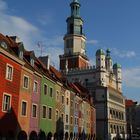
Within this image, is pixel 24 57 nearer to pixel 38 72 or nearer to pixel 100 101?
pixel 38 72

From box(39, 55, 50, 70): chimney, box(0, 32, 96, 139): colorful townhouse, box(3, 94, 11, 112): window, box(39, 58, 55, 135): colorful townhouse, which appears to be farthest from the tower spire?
box(3, 94, 11, 112): window

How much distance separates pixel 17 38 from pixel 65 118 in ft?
52.3

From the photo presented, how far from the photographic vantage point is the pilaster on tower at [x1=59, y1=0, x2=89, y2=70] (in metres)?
112

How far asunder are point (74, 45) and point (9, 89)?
8020 centimetres

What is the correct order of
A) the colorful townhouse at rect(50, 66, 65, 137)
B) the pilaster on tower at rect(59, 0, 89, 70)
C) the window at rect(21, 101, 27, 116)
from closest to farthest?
the window at rect(21, 101, 27, 116), the colorful townhouse at rect(50, 66, 65, 137), the pilaster on tower at rect(59, 0, 89, 70)

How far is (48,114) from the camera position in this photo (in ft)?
152

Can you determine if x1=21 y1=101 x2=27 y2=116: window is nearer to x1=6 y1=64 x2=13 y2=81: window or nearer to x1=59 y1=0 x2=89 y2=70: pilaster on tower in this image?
x1=6 y1=64 x2=13 y2=81: window

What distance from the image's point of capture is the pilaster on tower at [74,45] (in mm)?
Result: 111925

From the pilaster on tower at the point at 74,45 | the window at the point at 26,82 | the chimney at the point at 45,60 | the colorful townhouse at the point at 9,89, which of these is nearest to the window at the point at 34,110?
the window at the point at 26,82

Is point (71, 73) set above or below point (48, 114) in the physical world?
above

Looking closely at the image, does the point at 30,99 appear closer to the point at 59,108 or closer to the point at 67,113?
the point at 59,108

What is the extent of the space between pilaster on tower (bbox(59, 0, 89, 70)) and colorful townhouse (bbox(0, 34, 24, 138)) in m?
74.7

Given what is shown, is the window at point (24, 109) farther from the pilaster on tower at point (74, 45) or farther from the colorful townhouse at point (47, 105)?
the pilaster on tower at point (74, 45)

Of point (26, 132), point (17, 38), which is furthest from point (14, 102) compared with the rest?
point (17, 38)
